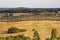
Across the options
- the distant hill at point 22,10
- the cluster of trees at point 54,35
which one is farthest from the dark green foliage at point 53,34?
the distant hill at point 22,10

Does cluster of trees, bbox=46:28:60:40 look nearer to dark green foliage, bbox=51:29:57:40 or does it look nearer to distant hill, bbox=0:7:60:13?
dark green foliage, bbox=51:29:57:40

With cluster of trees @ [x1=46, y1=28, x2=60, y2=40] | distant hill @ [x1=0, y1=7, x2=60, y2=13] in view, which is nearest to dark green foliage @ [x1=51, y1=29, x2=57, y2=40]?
cluster of trees @ [x1=46, y1=28, x2=60, y2=40]

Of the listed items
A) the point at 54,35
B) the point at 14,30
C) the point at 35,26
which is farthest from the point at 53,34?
the point at 14,30

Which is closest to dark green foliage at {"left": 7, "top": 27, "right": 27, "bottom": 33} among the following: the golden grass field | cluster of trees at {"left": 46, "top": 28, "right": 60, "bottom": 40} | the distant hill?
the golden grass field

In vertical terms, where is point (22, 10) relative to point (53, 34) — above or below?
above

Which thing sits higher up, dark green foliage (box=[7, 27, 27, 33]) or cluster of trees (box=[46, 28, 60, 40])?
dark green foliage (box=[7, 27, 27, 33])

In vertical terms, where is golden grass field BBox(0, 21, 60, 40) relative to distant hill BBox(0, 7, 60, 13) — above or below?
below

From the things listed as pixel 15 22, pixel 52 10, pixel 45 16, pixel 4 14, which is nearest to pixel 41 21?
pixel 45 16

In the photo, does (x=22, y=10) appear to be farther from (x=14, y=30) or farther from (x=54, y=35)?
(x=54, y=35)

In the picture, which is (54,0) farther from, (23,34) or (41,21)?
(23,34)

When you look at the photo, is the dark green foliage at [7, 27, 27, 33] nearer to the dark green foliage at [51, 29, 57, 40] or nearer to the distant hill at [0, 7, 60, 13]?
the distant hill at [0, 7, 60, 13]

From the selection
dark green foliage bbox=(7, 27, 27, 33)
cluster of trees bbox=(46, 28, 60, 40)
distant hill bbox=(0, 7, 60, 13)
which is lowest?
cluster of trees bbox=(46, 28, 60, 40)
